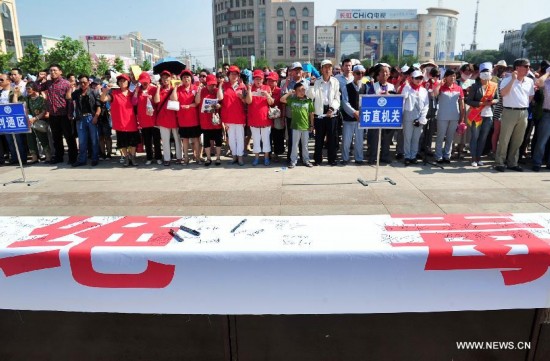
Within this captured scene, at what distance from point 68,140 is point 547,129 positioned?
10.4 meters

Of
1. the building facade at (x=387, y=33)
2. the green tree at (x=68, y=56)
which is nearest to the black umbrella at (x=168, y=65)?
the green tree at (x=68, y=56)

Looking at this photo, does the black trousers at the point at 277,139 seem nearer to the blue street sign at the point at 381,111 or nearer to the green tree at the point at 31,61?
the blue street sign at the point at 381,111

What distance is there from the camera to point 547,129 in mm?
7500

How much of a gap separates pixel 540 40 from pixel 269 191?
379 ft

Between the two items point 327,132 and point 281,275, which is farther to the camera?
point 327,132

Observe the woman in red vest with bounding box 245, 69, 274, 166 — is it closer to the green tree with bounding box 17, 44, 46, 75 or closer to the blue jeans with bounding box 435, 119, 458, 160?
the blue jeans with bounding box 435, 119, 458, 160

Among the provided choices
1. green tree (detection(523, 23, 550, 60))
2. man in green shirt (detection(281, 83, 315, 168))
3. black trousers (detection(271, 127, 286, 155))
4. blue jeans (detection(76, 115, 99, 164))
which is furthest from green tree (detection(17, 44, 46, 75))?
green tree (detection(523, 23, 550, 60))

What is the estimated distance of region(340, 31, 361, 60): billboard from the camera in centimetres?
12838

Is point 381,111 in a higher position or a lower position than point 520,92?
lower

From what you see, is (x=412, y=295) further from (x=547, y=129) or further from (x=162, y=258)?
(x=547, y=129)

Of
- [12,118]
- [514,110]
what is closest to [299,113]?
[514,110]

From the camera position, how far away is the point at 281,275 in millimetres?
1941

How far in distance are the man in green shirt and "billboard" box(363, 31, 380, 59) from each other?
132 meters

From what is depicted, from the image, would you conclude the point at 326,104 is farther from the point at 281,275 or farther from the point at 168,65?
the point at 281,275
